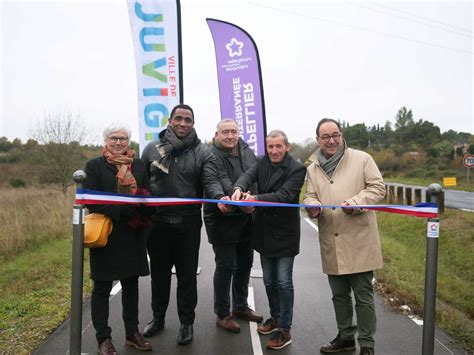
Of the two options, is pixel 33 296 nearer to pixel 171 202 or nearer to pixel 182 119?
pixel 171 202

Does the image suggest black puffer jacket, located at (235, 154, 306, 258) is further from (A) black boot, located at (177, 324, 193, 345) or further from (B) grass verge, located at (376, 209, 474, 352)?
(B) grass verge, located at (376, 209, 474, 352)

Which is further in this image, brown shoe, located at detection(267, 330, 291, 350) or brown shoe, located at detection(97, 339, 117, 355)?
brown shoe, located at detection(267, 330, 291, 350)

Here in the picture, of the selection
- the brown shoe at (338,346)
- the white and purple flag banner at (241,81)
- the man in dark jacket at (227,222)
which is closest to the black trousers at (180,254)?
the man in dark jacket at (227,222)

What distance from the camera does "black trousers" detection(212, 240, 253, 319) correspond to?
4426 mm

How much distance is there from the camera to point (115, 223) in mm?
3691

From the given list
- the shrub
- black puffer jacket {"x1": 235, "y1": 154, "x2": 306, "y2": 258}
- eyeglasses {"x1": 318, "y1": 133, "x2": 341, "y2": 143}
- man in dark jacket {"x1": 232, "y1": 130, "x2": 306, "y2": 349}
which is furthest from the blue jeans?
the shrub

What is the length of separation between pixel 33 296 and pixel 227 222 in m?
3.00

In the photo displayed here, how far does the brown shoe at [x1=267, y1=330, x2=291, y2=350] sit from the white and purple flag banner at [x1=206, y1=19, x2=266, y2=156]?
19.8 ft

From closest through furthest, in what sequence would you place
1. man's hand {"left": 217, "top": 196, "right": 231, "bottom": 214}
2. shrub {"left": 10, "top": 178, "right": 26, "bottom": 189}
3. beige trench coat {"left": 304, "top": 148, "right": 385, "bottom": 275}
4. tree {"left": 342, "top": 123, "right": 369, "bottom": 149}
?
beige trench coat {"left": 304, "top": 148, "right": 385, "bottom": 275} → man's hand {"left": 217, "top": 196, "right": 231, "bottom": 214} → shrub {"left": 10, "top": 178, "right": 26, "bottom": 189} → tree {"left": 342, "top": 123, "right": 369, "bottom": 149}

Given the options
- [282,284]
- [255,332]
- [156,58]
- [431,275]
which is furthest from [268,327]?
[156,58]

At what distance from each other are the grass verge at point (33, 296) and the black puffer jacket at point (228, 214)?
1.99m

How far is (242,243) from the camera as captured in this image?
4750 mm

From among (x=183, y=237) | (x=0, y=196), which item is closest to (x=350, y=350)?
(x=183, y=237)

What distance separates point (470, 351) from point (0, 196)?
Result: 15462mm
